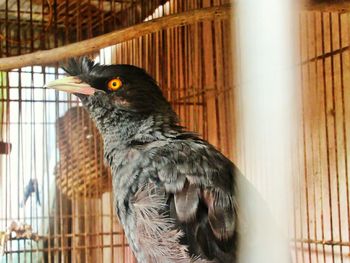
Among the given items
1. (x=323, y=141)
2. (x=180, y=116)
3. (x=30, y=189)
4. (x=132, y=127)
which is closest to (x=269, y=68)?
(x=132, y=127)

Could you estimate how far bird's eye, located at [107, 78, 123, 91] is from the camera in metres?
1.22

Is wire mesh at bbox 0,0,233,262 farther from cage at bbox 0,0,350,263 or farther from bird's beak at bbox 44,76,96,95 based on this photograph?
bird's beak at bbox 44,76,96,95

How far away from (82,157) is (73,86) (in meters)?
1.23

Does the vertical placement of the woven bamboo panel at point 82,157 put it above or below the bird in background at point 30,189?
above

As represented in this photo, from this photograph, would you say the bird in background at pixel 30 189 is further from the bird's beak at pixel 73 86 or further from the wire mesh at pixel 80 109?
the bird's beak at pixel 73 86

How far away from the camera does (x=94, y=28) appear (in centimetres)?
261

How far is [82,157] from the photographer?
241 centimetres

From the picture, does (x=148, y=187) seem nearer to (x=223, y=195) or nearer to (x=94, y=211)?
(x=223, y=195)

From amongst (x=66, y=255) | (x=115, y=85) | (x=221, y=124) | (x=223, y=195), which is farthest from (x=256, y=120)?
(x=66, y=255)

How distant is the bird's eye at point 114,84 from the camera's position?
122 centimetres

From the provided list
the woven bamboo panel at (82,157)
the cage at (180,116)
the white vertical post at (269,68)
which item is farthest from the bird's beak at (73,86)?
the woven bamboo panel at (82,157)

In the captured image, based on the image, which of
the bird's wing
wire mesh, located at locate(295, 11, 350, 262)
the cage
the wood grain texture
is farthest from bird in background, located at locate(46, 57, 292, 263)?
wire mesh, located at locate(295, 11, 350, 262)

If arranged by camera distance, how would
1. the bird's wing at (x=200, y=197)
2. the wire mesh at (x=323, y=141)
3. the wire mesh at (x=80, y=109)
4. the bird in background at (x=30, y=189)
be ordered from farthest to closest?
1. the bird in background at (x=30, y=189)
2. the wire mesh at (x=80, y=109)
3. the wire mesh at (x=323, y=141)
4. the bird's wing at (x=200, y=197)

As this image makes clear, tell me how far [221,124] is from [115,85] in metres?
1.03
